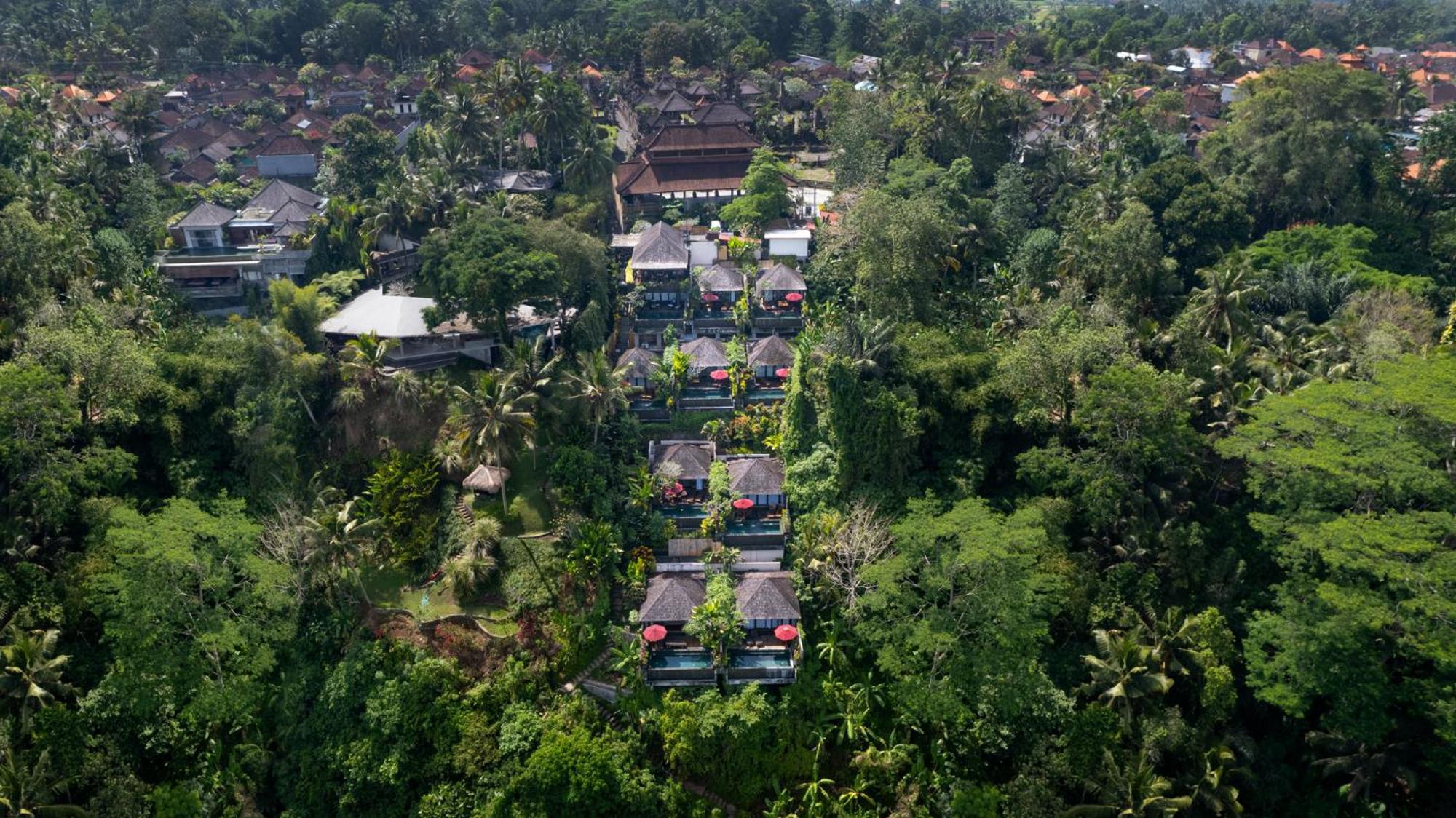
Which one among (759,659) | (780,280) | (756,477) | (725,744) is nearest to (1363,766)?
(759,659)

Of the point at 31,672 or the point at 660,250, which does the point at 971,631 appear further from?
the point at 31,672

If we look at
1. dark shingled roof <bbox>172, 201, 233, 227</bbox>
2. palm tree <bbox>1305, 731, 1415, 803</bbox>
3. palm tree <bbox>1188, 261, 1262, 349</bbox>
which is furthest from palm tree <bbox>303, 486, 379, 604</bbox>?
palm tree <bbox>1188, 261, 1262, 349</bbox>

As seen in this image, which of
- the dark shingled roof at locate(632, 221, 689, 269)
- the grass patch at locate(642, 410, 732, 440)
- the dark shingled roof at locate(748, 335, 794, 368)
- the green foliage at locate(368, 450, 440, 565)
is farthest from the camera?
the dark shingled roof at locate(632, 221, 689, 269)

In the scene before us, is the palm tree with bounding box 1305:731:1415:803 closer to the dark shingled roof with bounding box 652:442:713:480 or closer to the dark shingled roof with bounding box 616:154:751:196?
the dark shingled roof with bounding box 652:442:713:480

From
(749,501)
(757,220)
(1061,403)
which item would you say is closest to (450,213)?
(757,220)

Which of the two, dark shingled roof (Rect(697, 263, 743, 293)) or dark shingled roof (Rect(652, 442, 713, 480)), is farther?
dark shingled roof (Rect(697, 263, 743, 293))

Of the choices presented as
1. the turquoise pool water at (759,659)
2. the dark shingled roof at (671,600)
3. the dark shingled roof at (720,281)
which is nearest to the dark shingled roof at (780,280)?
the dark shingled roof at (720,281)
